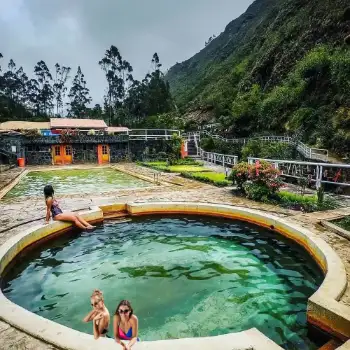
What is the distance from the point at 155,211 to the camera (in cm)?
1038

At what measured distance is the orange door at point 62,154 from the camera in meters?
29.8

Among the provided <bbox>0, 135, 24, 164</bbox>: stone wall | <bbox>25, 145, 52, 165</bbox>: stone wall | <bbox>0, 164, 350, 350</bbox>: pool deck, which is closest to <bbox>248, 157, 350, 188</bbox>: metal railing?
<bbox>0, 164, 350, 350</bbox>: pool deck

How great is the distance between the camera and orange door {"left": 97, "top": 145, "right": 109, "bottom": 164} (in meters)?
31.0

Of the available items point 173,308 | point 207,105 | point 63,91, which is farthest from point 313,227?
point 63,91

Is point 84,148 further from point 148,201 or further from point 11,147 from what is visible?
point 148,201

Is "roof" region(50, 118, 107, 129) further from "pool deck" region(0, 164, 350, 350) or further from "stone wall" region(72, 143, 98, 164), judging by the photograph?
"pool deck" region(0, 164, 350, 350)

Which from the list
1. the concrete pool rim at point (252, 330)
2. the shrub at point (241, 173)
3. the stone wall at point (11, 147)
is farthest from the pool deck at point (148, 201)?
the stone wall at point (11, 147)

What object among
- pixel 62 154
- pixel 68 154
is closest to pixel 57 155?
pixel 62 154

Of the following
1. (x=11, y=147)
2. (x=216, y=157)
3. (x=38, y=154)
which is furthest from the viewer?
(x=38, y=154)

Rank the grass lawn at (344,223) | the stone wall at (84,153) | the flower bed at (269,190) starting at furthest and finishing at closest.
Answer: the stone wall at (84,153) → the flower bed at (269,190) → the grass lawn at (344,223)

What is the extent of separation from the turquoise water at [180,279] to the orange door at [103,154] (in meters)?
22.7

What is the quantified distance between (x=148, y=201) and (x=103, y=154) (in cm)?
2130

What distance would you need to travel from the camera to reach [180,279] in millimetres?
6422

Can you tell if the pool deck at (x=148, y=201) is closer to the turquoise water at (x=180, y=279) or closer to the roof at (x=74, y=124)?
the turquoise water at (x=180, y=279)
